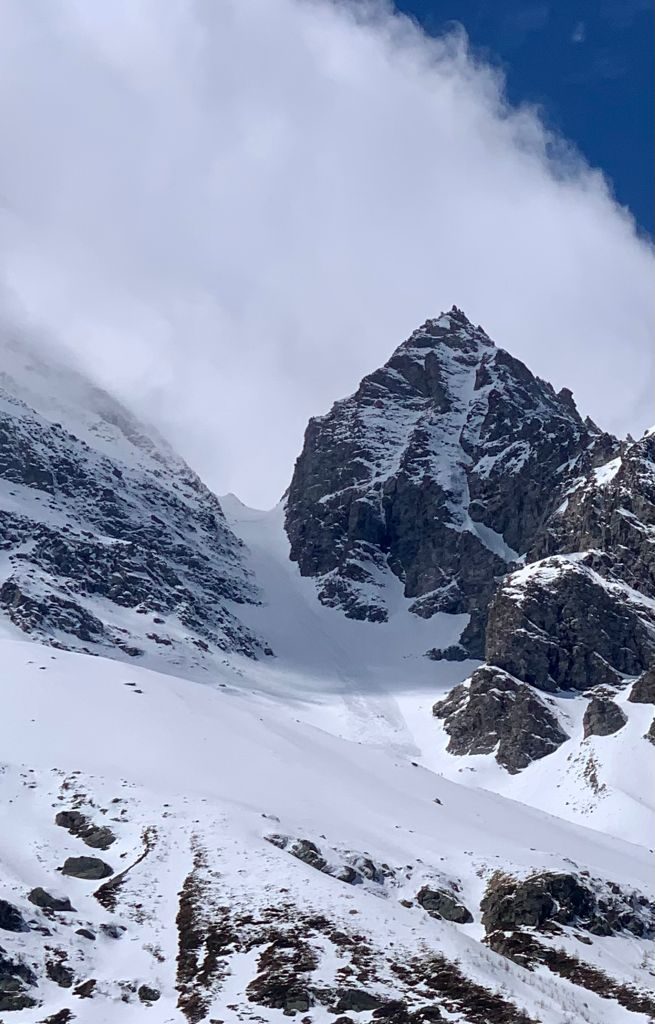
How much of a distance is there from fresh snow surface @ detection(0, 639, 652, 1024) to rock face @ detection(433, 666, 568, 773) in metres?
36.1

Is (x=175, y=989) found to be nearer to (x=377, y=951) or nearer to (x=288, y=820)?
(x=377, y=951)

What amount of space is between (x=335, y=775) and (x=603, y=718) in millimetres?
54441

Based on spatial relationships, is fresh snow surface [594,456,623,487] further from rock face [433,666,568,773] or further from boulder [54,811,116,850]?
→ boulder [54,811,116,850]

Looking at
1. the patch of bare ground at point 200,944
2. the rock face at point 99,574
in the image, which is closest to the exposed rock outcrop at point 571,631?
the rock face at point 99,574

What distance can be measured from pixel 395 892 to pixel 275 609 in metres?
148

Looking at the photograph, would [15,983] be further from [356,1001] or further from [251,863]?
[251,863]

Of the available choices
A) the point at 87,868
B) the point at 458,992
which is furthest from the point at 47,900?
the point at 458,992

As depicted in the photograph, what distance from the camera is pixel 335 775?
65625 mm

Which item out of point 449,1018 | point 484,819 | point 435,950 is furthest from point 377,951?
point 484,819

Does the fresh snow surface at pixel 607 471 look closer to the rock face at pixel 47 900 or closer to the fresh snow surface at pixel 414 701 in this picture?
the fresh snow surface at pixel 414 701

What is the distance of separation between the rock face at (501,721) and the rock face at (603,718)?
3.74 metres

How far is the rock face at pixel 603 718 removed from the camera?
359 feet

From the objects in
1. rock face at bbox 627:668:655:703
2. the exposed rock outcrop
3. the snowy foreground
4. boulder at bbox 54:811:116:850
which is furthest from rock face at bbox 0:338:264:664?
boulder at bbox 54:811:116:850

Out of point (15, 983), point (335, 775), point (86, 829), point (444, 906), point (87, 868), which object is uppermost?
Result: point (335, 775)
